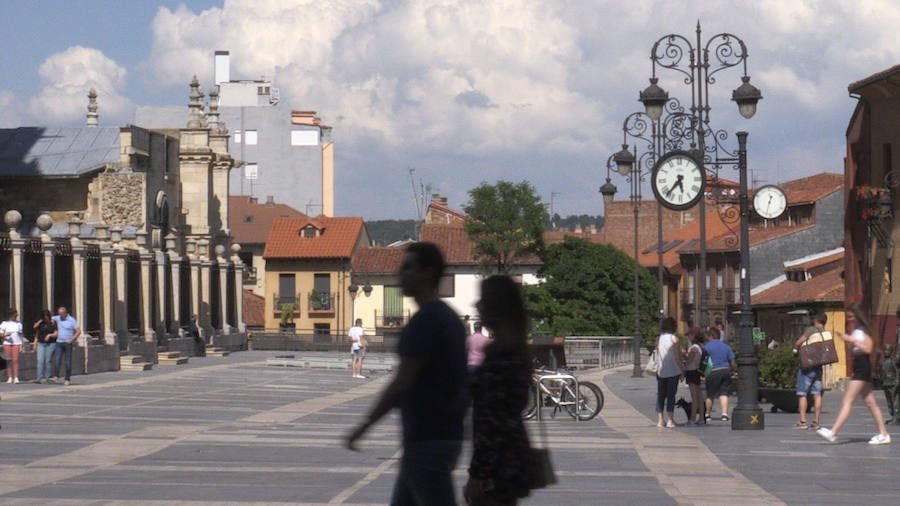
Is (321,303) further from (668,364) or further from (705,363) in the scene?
(668,364)

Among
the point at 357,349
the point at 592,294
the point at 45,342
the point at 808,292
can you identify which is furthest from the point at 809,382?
the point at 592,294

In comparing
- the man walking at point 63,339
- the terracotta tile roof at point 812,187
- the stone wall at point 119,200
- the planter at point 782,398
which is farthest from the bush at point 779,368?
the terracotta tile roof at point 812,187

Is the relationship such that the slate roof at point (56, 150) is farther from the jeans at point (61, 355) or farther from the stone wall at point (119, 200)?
the jeans at point (61, 355)

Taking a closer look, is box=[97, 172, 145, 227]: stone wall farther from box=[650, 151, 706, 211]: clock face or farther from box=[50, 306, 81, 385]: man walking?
box=[650, 151, 706, 211]: clock face

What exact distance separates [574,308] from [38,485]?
77675 mm

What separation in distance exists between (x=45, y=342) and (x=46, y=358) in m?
0.47

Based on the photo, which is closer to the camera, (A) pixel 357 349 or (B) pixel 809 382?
(B) pixel 809 382

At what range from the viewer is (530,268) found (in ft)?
337

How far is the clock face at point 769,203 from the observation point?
3294 cm

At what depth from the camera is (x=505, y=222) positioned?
96.8 metres

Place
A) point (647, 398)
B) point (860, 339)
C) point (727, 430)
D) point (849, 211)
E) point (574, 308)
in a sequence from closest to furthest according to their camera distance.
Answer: point (860, 339), point (727, 430), point (647, 398), point (849, 211), point (574, 308)

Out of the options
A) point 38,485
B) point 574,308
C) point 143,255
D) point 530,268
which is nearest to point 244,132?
point 530,268

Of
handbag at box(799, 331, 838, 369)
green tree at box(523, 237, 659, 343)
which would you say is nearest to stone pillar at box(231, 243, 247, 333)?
green tree at box(523, 237, 659, 343)

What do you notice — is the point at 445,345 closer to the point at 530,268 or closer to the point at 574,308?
the point at 574,308
